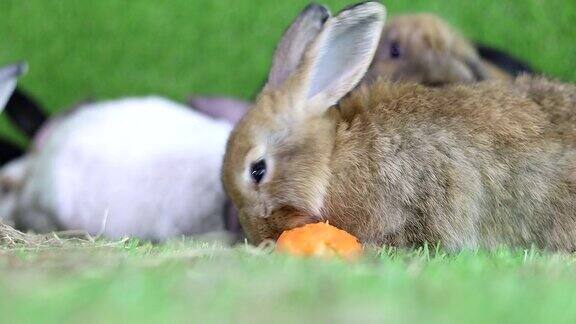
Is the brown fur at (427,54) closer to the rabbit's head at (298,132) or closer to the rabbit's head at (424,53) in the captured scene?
the rabbit's head at (424,53)

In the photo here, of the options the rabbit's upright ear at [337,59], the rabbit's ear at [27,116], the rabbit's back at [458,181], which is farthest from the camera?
the rabbit's ear at [27,116]

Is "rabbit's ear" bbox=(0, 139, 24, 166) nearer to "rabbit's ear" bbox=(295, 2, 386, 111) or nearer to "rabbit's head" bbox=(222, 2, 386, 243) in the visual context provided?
"rabbit's head" bbox=(222, 2, 386, 243)

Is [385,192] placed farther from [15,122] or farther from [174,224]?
[15,122]

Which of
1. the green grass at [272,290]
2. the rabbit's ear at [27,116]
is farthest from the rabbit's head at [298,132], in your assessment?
the rabbit's ear at [27,116]

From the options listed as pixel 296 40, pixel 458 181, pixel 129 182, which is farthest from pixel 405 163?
pixel 129 182

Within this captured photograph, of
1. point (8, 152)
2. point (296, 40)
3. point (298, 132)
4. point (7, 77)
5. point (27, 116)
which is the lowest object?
point (8, 152)

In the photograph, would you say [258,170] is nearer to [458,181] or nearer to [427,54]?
[458,181]
